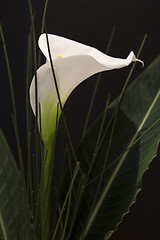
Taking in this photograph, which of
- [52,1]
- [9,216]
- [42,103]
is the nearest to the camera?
[42,103]

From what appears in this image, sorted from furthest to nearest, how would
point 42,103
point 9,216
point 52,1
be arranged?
point 52,1
point 9,216
point 42,103

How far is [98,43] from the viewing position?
33.8 inches

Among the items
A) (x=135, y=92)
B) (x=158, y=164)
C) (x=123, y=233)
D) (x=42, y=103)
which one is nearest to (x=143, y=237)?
(x=123, y=233)


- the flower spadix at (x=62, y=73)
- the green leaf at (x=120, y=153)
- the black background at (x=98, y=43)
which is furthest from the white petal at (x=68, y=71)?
the black background at (x=98, y=43)

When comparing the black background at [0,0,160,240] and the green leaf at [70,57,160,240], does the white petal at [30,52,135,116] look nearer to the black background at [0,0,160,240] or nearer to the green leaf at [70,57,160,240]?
the green leaf at [70,57,160,240]

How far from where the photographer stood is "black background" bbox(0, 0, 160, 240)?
2.76 ft

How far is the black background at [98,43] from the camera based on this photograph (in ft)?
2.76

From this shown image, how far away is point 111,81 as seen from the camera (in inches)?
34.7

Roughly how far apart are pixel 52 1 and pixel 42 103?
1.71ft

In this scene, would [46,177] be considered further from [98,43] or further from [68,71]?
[98,43]

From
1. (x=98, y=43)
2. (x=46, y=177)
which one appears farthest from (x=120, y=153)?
(x=98, y=43)

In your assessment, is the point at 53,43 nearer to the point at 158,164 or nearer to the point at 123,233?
the point at 158,164

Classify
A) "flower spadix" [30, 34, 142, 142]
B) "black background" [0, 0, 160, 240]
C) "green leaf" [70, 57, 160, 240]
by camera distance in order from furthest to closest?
"black background" [0, 0, 160, 240] < "green leaf" [70, 57, 160, 240] < "flower spadix" [30, 34, 142, 142]

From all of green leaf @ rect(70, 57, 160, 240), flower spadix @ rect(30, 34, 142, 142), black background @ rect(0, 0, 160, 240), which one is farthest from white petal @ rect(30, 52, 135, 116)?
black background @ rect(0, 0, 160, 240)
